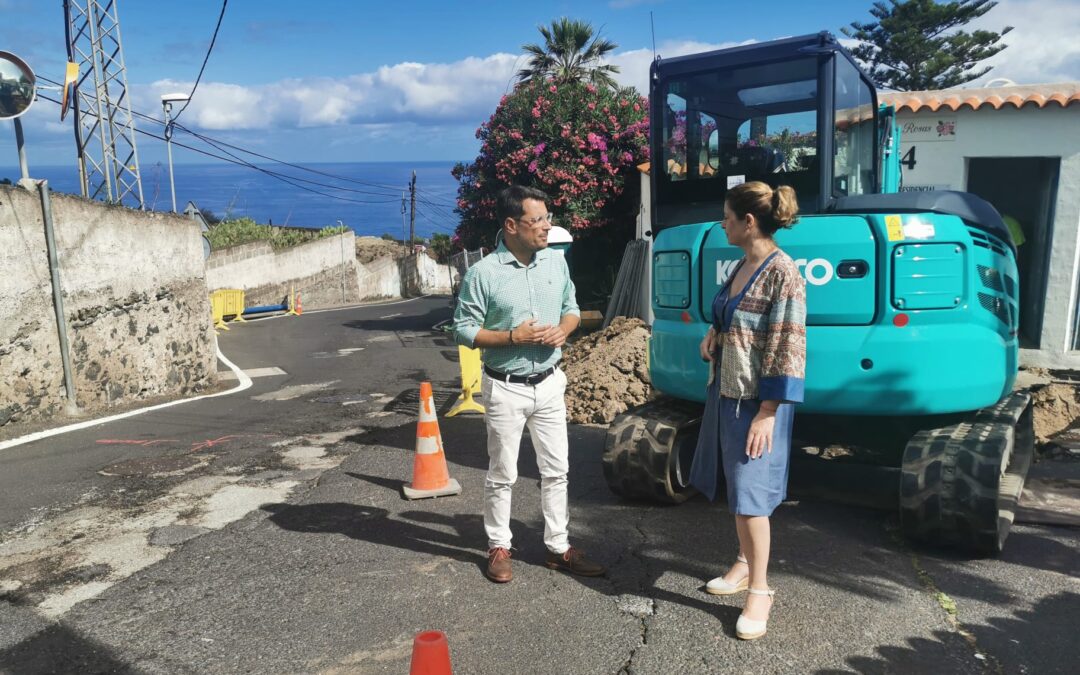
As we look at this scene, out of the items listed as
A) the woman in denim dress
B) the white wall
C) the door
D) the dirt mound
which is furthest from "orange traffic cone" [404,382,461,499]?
the dirt mound

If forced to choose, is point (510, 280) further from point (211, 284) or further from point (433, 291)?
point (433, 291)

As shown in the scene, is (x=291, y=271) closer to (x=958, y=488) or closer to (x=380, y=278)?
(x=380, y=278)

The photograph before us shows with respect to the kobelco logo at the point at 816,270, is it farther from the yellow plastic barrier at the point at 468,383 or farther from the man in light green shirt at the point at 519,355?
the yellow plastic barrier at the point at 468,383

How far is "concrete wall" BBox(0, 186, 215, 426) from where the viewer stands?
7.98 m

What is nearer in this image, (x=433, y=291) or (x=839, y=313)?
(x=839, y=313)

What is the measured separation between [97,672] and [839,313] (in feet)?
12.5

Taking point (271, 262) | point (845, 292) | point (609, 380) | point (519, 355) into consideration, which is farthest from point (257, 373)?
point (271, 262)

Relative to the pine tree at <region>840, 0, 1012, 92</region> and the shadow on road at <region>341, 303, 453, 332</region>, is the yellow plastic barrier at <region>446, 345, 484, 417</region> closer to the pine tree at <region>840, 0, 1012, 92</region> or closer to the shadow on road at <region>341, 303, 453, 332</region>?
the shadow on road at <region>341, 303, 453, 332</region>

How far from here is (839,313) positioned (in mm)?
4359

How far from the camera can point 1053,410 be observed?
7.68 m

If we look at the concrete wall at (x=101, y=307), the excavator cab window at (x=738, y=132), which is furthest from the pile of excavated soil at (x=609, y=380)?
the concrete wall at (x=101, y=307)

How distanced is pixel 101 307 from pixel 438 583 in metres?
7.17

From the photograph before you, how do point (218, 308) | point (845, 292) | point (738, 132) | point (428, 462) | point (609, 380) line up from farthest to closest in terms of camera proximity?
point (218, 308) → point (609, 380) → point (428, 462) → point (738, 132) → point (845, 292)

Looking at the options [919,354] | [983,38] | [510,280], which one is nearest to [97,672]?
[510,280]
